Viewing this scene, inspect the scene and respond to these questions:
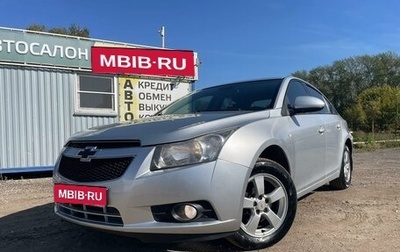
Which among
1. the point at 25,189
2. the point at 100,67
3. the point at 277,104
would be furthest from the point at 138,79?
the point at 277,104

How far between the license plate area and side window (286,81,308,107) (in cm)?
211

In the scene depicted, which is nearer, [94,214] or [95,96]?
[94,214]

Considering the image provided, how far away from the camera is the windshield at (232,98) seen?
409cm

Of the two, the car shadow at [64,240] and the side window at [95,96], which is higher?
the side window at [95,96]

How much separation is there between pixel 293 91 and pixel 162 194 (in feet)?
7.32

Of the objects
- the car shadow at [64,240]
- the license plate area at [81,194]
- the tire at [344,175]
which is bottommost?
the car shadow at [64,240]

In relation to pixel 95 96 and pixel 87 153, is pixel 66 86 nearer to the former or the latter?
pixel 95 96

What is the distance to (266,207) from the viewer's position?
337 centimetres

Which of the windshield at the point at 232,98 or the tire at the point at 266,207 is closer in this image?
the tire at the point at 266,207

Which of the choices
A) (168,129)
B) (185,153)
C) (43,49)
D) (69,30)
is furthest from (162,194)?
(69,30)

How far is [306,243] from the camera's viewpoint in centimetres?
358

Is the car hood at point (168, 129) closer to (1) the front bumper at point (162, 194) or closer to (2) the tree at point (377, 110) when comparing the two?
(1) the front bumper at point (162, 194)

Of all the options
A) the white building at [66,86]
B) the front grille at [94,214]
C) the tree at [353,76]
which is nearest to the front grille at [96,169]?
the front grille at [94,214]

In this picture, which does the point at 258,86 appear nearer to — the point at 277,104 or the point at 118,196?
the point at 277,104
